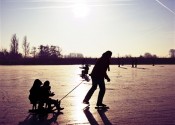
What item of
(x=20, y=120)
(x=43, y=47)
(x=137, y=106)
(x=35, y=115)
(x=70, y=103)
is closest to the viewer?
(x=20, y=120)

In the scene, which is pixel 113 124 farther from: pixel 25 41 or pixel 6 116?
pixel 25 41

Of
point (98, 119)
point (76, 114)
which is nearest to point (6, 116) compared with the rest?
point (76, 114)

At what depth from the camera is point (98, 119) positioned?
8.52 metres

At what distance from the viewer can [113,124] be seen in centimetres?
787

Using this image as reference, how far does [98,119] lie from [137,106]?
8.68ft

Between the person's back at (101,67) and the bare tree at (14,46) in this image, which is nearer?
the person's back at (101,67)

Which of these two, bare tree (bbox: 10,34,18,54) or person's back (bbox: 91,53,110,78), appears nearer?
person's back (bbox: 91,53,110,78)

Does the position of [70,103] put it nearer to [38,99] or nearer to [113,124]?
[38,99]

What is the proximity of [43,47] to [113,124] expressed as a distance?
14173 cm

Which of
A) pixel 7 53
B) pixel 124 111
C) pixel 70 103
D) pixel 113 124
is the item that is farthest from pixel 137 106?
pixel 7 53

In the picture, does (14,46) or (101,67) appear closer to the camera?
(101,67)

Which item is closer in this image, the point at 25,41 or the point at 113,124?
the point at 113,124

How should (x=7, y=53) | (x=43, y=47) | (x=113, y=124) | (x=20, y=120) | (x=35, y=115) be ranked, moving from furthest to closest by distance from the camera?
(x=43, y=47) < (x=7, y=53) < (x=35, y=115) < (x=20, y=120) < (x=113, y=124)

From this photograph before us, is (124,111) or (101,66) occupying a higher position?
(101,66)
